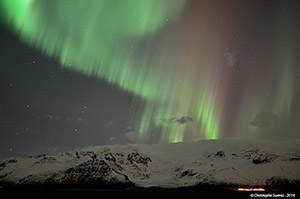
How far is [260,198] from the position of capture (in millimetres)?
64250

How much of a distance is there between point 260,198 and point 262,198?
2.09 ft

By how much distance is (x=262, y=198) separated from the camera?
63.8 meters

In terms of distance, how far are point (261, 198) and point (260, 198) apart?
10.6 inches

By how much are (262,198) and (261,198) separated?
48 centimetres

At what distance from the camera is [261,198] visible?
64.2 m
